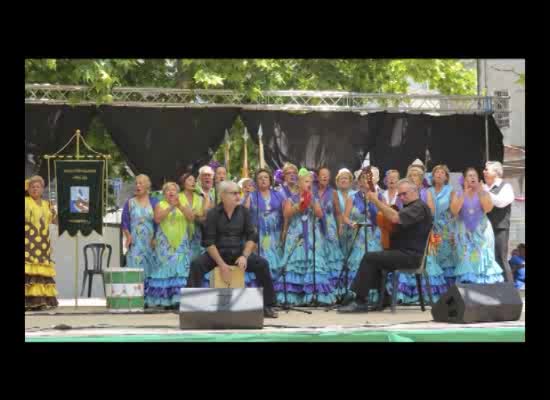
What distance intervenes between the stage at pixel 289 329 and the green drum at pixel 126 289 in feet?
0.62

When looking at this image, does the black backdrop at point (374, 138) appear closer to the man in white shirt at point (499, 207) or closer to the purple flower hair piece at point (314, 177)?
the purple flower hair piece at point (314, 177)

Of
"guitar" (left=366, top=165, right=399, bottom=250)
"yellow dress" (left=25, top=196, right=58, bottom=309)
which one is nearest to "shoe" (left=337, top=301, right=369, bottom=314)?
"guitar" (left=366, top=165, right=399, bottom=250)

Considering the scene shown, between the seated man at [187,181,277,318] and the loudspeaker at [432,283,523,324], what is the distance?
1.71 metres

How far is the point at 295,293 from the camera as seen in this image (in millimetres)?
10906

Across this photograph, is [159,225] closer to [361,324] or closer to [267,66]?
[361,324]

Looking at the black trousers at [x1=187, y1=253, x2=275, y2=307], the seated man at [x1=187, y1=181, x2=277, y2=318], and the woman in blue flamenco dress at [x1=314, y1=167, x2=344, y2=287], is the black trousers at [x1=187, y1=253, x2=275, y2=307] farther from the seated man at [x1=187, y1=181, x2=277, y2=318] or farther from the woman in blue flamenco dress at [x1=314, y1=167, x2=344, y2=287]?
the woman in blue flamenco dress at [x1=314, y1=167, x2=344, y2=287]

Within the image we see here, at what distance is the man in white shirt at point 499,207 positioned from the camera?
35.9 ft

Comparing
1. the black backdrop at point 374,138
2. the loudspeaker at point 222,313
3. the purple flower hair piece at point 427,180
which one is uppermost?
the black backdrop at point 374,138

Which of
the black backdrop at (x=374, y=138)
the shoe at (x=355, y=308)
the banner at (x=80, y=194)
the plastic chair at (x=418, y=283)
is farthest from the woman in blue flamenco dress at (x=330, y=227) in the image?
the banner at (x=80, y=194)

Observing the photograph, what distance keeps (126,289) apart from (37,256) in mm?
1086

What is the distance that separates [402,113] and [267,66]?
3.28m

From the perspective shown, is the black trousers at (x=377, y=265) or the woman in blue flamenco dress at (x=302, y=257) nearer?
the black trousers at (x=377, y=265)

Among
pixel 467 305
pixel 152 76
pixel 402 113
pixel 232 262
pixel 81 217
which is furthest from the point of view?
pixel 152 76

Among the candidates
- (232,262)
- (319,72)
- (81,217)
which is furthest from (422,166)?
(319,72)
